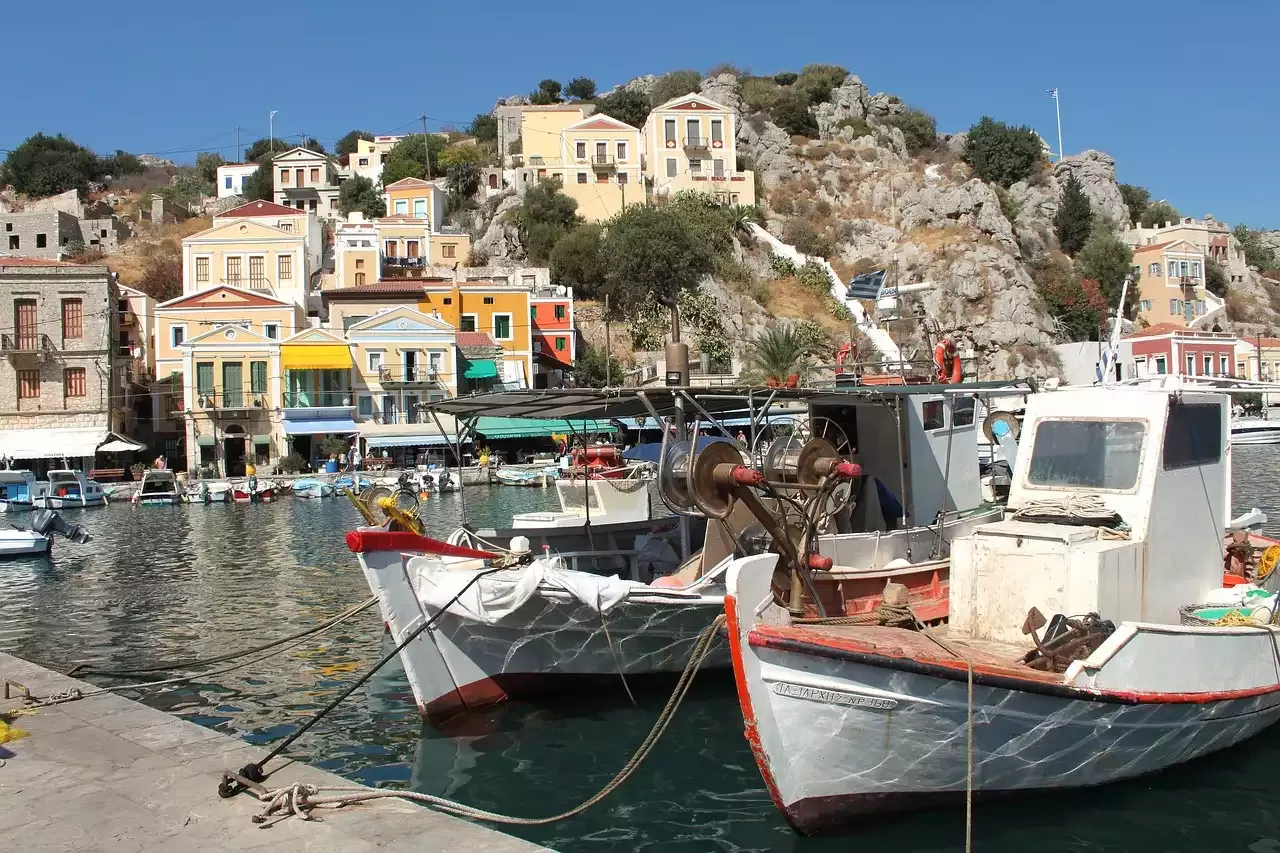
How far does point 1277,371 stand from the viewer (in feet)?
238

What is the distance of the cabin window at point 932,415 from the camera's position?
13.1 meters

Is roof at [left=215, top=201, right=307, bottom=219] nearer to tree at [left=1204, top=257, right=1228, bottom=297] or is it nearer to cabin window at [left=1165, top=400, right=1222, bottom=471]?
cabin window at [left=1165, top=400, right=1222, bottom=471]

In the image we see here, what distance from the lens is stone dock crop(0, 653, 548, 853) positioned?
609 cm

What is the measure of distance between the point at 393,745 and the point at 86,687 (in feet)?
9.29

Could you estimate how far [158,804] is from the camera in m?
6.73

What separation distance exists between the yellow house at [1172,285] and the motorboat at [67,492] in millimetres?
73875

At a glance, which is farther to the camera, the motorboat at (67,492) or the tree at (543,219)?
the tree at (543,219)

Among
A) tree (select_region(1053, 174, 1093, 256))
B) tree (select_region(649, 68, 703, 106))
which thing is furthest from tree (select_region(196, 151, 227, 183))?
tree (select_region(1053, 174, 1093, 256))

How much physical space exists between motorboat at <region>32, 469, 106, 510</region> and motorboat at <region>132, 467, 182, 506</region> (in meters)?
1.49

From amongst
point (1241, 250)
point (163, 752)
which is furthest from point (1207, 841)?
point (1241, 250)

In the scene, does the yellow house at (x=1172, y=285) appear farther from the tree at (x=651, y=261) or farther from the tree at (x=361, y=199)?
the tree at (x=361, y=199)

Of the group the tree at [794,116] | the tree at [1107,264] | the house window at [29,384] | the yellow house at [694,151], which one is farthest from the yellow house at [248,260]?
the tree at [1107,264]

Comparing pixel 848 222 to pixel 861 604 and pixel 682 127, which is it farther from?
pixel 861 604

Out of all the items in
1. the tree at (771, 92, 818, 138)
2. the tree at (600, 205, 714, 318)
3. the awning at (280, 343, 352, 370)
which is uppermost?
the tree at (771, 92, 818, 138)
